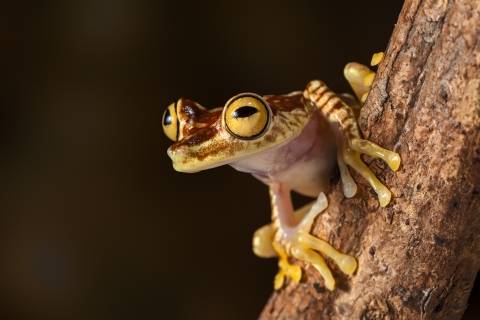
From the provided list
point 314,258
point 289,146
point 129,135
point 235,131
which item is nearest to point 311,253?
point 314,258

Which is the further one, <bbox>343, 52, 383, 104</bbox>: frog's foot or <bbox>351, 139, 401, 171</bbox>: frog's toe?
<bbox>343, 52, 383, 104</bbox>: frog's foot

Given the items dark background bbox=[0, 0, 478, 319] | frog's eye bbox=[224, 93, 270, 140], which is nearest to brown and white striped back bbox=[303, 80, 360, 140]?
frog's eye bbox=[224, 93, 270, 140]

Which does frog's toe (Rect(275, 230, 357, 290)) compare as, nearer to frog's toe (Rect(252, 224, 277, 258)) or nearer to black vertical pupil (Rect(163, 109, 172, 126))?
frog's toe (Rect(252, 224, 277, 258))

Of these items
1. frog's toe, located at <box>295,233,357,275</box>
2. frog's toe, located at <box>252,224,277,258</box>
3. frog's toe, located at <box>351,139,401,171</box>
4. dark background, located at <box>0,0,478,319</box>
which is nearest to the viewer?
frog's toe, located at <box>351,139,401,171</box>

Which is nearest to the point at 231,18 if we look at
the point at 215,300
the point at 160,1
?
the point at 160,1

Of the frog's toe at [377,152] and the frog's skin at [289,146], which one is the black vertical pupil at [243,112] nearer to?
the frog's skin at [289,146]

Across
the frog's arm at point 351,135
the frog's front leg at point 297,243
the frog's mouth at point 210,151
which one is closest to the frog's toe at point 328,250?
the frog's front leg at point 297,243

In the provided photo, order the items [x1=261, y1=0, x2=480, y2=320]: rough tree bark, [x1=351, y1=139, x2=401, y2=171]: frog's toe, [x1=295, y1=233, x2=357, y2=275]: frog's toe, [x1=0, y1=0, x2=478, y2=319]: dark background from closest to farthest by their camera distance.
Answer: [x1=261, y1=0, x2=480, y2=320]: rough tree bark < [x1=351, y1=139, x2=401, y2=171]: frog's toe < [x1=295, y1=233, x2=357, y2=275]: frog's toe < [x1=0, y1=0, x2=478, y2=319]: dark background
